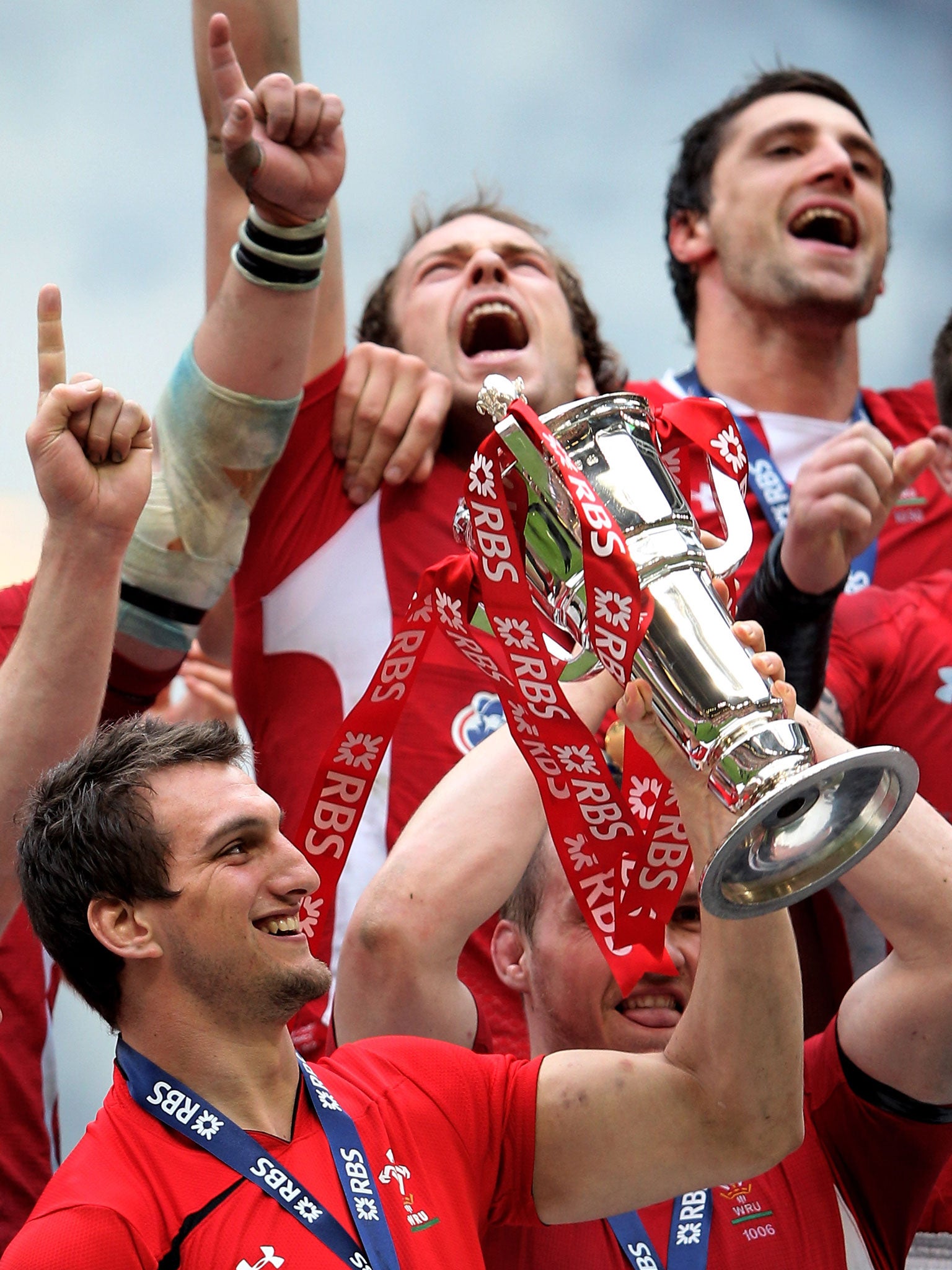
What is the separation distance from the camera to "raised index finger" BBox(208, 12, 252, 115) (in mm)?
2438

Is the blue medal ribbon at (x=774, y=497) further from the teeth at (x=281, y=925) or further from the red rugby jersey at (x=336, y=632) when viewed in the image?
the teeth at (x=281, y=925)

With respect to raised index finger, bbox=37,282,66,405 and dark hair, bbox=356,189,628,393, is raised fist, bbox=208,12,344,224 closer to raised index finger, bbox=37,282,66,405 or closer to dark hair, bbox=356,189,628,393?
raised index finger, bbox=37,282,66,405

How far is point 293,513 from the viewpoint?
265 cm

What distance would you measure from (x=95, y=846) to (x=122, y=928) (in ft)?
0.27

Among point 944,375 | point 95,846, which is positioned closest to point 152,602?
point 95,846

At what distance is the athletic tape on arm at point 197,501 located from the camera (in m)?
2.45

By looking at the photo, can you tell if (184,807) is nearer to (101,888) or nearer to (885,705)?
(101,888)

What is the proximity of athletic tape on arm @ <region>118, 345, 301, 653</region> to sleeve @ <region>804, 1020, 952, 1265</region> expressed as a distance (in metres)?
1.14

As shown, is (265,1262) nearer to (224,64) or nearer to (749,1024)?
(749,1024)

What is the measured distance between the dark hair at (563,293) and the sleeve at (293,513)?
1.69 ft

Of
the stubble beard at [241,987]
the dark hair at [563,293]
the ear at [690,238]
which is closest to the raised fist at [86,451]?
the stubble beard at [241,987]

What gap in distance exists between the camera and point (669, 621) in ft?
4.79

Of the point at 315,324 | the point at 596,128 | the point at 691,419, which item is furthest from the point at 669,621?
the point at 596,128

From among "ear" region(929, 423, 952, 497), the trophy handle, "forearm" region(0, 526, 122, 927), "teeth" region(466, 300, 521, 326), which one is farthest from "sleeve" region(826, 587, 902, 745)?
"forearm" region(0, 526, 122, 927)
